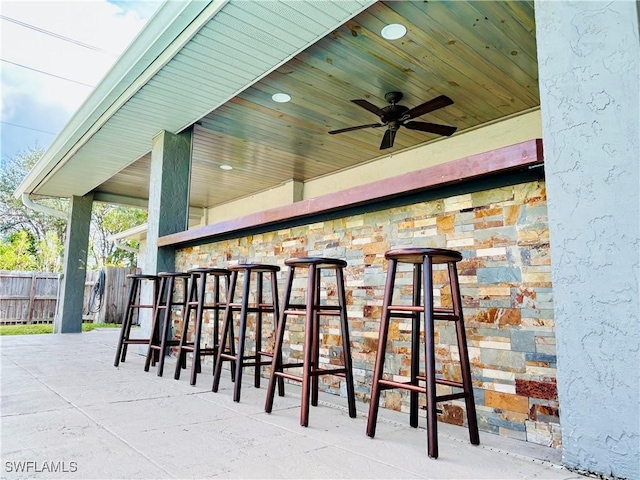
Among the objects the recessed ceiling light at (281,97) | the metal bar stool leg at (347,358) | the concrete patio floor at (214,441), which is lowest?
the concrete patio floor at (214,441)

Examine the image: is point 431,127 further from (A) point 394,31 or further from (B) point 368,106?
(A) point 394,31

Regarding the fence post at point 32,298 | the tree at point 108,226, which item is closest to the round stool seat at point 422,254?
the fence post at point 32,298

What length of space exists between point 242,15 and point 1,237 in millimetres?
18138

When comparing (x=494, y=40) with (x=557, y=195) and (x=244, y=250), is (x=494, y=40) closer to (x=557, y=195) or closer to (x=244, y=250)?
(x=557, y=195)

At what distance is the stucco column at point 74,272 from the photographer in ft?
23.7

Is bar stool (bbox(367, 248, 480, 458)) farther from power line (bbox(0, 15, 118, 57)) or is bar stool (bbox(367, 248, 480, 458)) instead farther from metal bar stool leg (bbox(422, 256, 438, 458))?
power line (bbox(0, 15, 118, 57))

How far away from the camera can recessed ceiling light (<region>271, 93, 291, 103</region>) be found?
4.48 m

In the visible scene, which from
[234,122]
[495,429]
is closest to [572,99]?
[495,429]

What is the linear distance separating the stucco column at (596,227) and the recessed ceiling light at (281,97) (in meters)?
3.16

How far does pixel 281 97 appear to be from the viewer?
454 centimetres

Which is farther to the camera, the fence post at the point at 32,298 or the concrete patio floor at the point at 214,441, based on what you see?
the fence post at the point at 32,298

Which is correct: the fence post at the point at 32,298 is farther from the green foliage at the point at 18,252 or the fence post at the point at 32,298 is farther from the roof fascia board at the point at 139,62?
the green foliage at the point at 18,252

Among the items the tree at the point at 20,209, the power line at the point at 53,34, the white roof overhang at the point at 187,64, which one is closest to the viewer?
the white roof overhang at the point at 187,64

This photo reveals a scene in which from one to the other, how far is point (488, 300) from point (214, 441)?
1400mm
